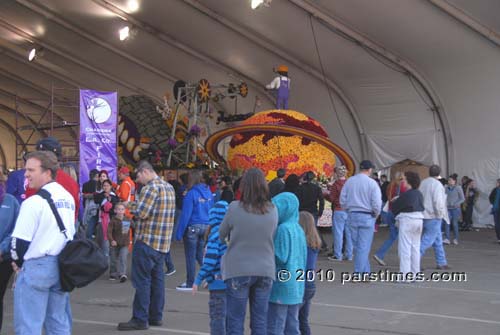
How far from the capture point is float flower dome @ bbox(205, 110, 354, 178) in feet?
55.9

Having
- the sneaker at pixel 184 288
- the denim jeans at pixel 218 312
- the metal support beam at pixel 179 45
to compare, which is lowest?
the sneaker at pixel 184 288

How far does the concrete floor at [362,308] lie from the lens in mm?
7125

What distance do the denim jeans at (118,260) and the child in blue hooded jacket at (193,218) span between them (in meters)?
1.13

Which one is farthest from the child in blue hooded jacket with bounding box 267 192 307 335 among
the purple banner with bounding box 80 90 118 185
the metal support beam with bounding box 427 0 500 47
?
the metal support beam with bounding box 427 0 500 47

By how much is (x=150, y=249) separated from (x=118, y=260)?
323 cm

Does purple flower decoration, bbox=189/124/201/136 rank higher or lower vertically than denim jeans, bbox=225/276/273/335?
higher

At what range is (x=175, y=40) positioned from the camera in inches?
969

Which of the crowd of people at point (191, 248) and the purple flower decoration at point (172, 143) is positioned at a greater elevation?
the purple flower decoration at point (172, 143)

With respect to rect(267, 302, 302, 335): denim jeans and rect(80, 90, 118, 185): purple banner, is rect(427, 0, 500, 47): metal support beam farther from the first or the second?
rect(267, 302, 302, 335): denim jeans

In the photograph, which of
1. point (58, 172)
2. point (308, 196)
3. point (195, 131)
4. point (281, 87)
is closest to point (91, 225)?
point (308, 196)

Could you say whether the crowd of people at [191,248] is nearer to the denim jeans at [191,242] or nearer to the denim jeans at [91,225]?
the denim jeans at [191,242]

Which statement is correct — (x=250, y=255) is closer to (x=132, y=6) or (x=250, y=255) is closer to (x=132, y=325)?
(x=132, y=325)

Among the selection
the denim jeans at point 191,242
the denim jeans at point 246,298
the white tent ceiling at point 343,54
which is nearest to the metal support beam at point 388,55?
the white tent ceiling at point 343,54

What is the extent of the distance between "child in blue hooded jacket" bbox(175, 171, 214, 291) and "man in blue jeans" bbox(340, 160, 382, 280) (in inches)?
83.5
